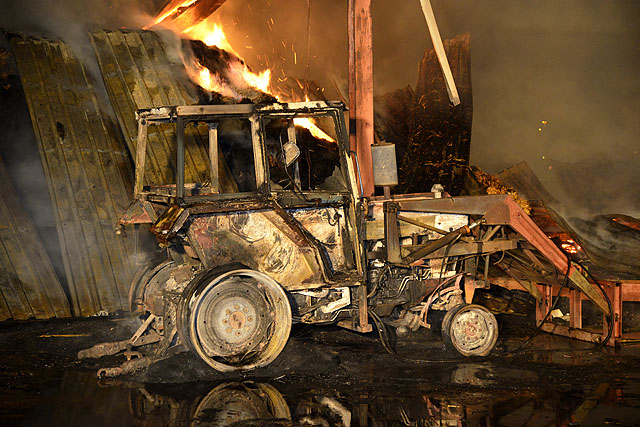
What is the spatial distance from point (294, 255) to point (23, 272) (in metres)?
4.78

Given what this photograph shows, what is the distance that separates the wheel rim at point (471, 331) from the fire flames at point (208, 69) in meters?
4.99

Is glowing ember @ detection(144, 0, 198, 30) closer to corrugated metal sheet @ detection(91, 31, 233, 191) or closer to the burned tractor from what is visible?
corrugated metal sheet @ detection(91, 31, 233, 191)

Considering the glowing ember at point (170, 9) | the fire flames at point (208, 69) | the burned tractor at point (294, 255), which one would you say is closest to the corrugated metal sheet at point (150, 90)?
the fire flames at point (208, 69)

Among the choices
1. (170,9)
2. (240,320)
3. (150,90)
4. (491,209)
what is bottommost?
(240,320)

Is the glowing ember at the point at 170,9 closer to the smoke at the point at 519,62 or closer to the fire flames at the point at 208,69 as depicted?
the fire flames at the point at 208,69

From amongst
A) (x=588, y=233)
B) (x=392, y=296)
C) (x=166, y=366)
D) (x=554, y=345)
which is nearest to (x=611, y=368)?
(x=554, y=345)

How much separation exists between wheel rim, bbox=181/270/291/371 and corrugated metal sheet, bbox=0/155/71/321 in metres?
4.19

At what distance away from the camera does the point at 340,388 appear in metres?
5.17

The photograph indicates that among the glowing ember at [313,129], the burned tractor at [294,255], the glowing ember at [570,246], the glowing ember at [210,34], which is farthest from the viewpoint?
the glowing ember at [210,34]

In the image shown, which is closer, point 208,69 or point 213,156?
point 213,156

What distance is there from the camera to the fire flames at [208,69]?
10.8m

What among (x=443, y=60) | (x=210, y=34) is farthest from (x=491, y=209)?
(x=210, y=34)

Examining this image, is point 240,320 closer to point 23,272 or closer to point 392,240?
point 392,240

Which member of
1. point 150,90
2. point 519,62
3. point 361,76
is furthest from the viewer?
point 519,62
